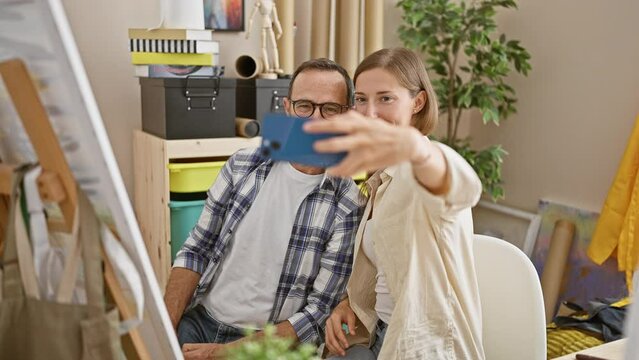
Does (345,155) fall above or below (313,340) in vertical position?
above

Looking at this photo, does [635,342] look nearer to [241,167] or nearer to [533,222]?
[241,167]

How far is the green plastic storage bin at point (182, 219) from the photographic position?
2.47m

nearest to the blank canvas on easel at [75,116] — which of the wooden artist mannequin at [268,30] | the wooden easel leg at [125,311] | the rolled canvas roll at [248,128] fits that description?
the wooden easel leg at [125,311]

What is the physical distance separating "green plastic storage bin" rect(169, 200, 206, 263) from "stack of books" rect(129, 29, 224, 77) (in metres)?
0.50

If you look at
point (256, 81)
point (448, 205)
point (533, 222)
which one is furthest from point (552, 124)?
point (448, 205)

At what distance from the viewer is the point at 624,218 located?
2.46 meters

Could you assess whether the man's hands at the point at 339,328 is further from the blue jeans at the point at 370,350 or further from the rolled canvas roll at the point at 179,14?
the rolled canvas roll at the point at 179,14

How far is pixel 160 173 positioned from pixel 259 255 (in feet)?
3.41

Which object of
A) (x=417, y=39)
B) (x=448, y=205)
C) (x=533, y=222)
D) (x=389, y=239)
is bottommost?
(x=533, y=222)

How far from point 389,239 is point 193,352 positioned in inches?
21.1

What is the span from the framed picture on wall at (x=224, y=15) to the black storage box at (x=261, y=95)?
0.41 metres

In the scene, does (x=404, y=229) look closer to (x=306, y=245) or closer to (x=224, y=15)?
(x=306, y=245)

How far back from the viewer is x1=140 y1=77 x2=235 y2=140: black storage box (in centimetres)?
242

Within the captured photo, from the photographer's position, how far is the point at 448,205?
951 mm
